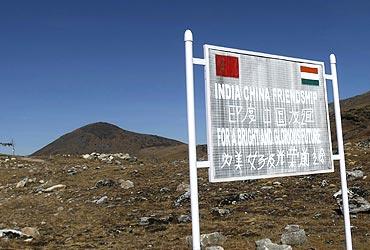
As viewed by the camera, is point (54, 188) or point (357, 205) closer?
point (357, 205)

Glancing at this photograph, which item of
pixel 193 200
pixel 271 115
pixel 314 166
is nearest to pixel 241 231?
pixel 314 166

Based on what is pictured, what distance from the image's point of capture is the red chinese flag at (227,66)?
659 centimetres

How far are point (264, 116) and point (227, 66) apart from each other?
1011mm

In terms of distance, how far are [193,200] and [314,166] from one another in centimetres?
284

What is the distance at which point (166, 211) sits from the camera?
15602mm

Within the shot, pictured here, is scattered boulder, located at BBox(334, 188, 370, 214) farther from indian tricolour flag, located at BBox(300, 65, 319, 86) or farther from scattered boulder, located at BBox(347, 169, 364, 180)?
indian tricolour flag, located at BBox(300, 65, 319, 86)

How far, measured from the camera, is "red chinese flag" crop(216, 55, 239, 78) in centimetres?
659

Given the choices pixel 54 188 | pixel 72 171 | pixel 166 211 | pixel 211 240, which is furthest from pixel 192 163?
pixel 72 171

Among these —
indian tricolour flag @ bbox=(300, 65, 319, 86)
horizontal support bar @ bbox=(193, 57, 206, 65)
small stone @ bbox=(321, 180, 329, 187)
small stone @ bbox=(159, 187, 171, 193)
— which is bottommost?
small stone @ bbox=(159, 187, 171, 193)

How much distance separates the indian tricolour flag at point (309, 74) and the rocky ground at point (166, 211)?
A: 3734 mm

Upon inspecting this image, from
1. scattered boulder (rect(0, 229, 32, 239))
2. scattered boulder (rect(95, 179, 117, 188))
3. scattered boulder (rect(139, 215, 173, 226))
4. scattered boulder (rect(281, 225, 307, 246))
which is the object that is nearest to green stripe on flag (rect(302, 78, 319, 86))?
scattered boulder (rect(281, 225, 307, 246))

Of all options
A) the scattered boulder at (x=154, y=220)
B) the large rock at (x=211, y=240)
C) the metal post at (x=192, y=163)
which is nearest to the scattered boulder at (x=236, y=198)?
the scattered boulder at (x=154, y=220)

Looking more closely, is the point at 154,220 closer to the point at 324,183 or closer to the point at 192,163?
the point at 324,183

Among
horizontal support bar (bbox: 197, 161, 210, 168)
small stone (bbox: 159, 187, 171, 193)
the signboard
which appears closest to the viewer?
horizontal support bar (bbox: 197, 161, 210, 168)
